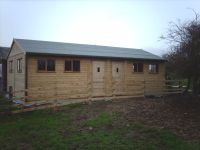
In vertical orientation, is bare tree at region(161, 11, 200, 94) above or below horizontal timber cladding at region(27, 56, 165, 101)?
above

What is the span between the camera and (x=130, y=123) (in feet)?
27.2

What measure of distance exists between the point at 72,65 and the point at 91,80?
1.72 metres

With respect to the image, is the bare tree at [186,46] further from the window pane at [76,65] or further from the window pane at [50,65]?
the window pane at [50,65]

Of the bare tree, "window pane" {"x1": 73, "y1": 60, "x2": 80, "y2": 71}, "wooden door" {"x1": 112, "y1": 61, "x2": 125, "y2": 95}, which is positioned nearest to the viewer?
the bare tree

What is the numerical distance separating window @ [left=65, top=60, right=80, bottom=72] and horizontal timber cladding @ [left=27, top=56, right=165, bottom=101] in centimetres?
21

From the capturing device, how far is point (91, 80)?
1528 cm

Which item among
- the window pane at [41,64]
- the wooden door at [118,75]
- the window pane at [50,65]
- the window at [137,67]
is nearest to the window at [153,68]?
the window at [137,67]

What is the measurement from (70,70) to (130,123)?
23.8 ft

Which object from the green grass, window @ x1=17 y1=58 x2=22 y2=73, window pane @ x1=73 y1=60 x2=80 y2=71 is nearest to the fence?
window pane @ x1=73 y1=60 x2=80 y2=71

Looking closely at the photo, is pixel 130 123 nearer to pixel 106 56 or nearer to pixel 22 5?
pixel 106 56

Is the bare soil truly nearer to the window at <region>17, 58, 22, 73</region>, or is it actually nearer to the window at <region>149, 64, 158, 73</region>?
the window at <region>17, 58, 22, 73</region>

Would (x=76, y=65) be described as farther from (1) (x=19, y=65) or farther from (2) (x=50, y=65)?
(1) (x=19, y=65)

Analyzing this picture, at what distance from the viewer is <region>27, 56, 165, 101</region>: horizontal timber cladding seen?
1331 centimetres

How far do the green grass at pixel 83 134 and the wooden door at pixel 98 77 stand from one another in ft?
18.0
